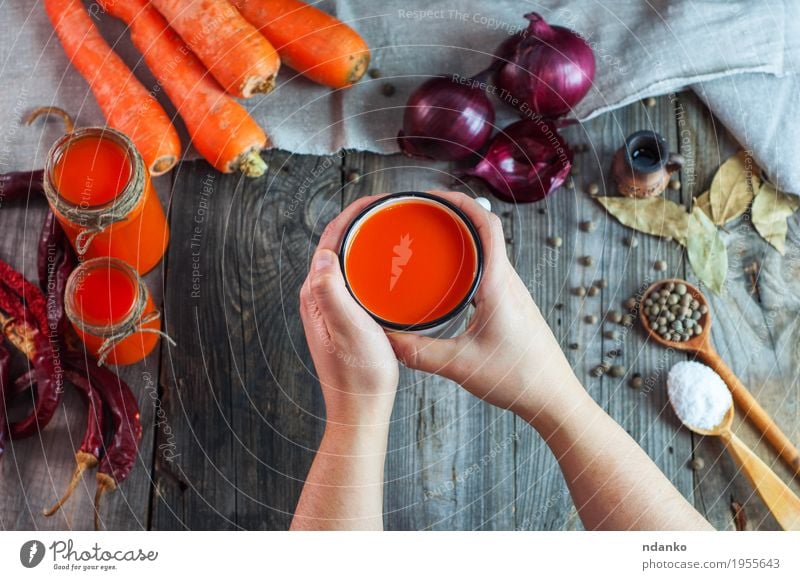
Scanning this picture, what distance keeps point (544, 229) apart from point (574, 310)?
68 mm

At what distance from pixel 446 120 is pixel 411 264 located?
0.16 m

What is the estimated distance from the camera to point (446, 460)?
55 centimetres

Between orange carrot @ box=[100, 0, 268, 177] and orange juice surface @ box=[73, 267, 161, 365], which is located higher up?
orange carrot @ box=[100, 0, 268, 177]

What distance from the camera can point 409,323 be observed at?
436mm

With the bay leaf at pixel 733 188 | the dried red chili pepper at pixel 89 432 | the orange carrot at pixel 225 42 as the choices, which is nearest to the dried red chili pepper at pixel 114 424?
the dried red chili pepper at pixel 89 432

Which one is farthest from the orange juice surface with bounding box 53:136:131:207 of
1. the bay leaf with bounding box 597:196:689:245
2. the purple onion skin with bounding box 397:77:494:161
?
the bay leaf with bounding box 597:196:689:245

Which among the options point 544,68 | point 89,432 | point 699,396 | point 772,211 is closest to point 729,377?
point 699,396

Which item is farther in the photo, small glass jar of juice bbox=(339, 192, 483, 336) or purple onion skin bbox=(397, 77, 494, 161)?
purple onion skin bbox=(397, 77, 494, 161)

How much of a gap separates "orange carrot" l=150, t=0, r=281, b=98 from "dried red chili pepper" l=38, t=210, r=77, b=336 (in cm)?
16

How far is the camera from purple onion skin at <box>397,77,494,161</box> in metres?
0.54

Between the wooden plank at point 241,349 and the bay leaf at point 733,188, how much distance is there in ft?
0.98

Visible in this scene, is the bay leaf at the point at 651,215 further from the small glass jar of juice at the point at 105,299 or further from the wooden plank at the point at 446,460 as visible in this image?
the small glass jar of juice at the point at 105,299

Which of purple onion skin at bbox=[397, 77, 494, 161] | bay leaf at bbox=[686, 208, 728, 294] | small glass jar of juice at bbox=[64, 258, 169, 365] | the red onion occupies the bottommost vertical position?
small glass jar of juice at bbox=[64, 258, 169, 365]

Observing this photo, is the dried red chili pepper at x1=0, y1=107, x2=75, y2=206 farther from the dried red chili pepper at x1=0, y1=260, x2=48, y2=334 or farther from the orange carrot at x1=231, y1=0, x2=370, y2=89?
the orange carrot at x1=231, y1=0, x2=370, y2=89
